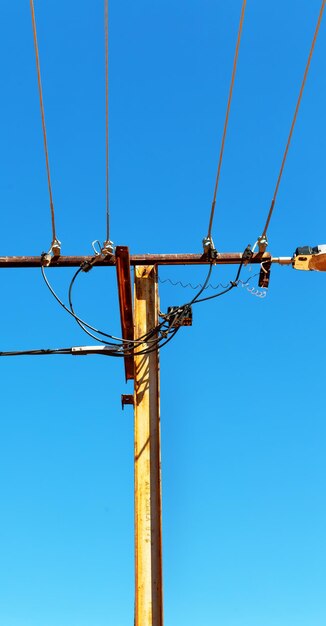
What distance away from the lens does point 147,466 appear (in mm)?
6461

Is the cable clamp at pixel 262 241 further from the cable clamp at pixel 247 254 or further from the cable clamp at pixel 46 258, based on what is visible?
the cable clamp at pixel 46 258

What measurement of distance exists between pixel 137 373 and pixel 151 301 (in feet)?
2.61

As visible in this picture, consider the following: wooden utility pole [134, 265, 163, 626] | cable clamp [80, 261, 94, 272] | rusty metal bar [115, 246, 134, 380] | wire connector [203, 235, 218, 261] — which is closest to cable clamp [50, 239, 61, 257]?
cable clamp [80, 261, 94, 272]

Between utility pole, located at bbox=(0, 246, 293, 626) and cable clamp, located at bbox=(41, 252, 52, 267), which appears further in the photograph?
cable clamp, located at bbox=(41, 252, 52, 267)

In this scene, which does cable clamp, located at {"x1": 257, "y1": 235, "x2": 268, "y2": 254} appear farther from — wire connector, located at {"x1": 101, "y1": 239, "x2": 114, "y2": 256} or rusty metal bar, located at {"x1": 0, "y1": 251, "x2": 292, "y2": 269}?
wire connector, located at {"x1": 101, "y1": 239, "x2": 114, "y2": 256}

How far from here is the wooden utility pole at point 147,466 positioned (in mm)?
5965

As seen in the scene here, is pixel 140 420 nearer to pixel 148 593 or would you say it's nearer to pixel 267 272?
pixel 148 593

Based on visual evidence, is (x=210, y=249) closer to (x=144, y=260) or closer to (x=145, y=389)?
(x=144, y=260)

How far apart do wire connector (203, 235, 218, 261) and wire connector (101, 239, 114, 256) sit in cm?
94

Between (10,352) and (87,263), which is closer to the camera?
(87,263)

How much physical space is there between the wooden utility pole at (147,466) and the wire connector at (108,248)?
0.36 m

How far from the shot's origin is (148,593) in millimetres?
5969

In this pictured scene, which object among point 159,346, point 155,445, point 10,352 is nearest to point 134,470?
point 155,445

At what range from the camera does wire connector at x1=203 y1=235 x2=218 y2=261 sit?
730 cm
